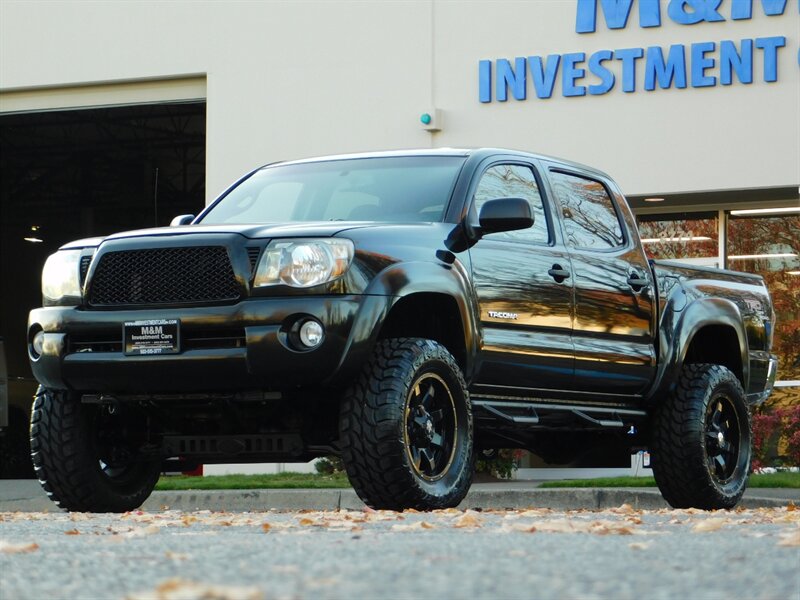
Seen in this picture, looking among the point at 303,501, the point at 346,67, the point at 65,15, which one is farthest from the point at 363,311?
the point at 65,15

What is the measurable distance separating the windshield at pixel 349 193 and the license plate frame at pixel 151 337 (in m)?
1.17

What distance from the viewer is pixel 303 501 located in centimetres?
1291

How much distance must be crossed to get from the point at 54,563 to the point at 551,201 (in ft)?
15.8

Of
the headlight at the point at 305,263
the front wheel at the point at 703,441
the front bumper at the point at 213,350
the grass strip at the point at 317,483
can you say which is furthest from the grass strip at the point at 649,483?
the headlight at the point at 305,263

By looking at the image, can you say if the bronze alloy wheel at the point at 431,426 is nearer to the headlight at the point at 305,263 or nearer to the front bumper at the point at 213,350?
the front bumper at the point at 213,350

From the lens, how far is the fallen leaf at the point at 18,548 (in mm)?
5009

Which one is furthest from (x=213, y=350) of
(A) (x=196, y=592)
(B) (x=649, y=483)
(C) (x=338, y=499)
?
(B) (x=649, y=483)

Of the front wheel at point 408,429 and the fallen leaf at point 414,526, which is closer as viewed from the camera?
the fallen leaf at point 414,526

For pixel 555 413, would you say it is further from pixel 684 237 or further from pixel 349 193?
pixel 684 237

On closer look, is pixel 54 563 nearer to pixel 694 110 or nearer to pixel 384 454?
pixel 384 454

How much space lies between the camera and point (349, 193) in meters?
8.37

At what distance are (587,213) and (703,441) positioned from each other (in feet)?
4.84

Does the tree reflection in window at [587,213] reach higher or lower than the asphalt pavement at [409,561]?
higher

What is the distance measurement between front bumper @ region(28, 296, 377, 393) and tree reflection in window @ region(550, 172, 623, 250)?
2.21m
